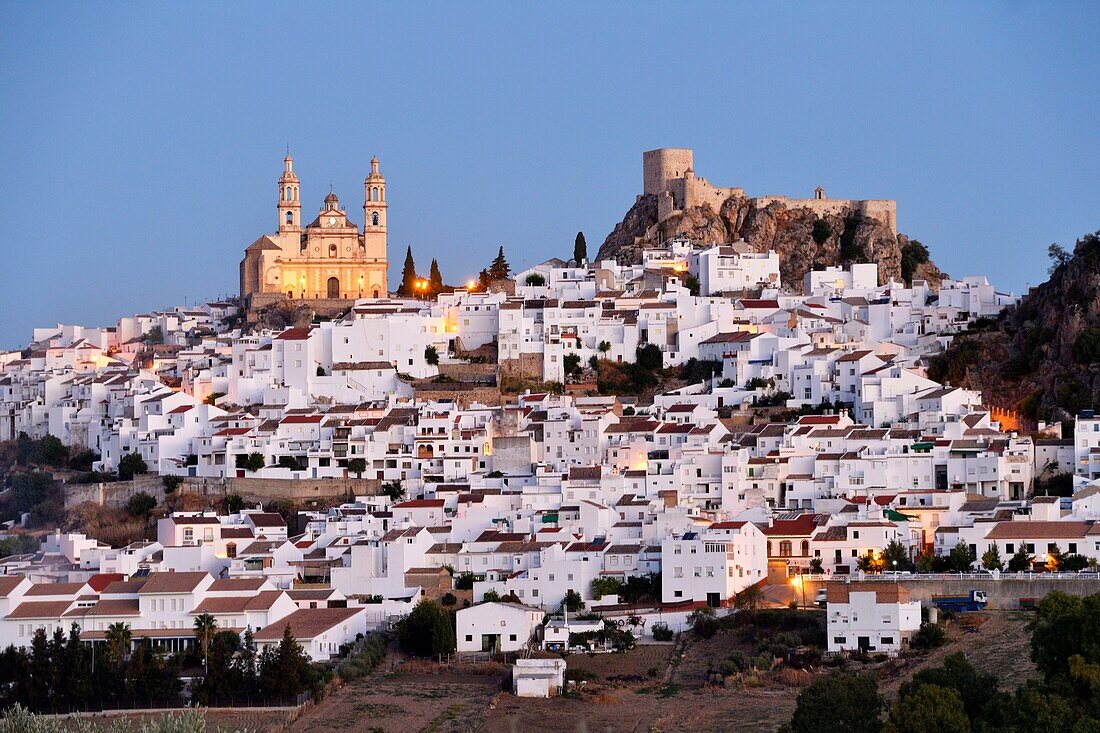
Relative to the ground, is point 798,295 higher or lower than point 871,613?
higher

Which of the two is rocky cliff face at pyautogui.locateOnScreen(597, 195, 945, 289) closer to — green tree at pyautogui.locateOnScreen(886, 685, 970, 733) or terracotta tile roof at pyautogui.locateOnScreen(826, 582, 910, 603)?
terracotta tile roof at pyautogui.locateOnScreen(826, 582, 910, 603)

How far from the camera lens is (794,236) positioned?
240 feet

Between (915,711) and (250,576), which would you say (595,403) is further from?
(915,711)

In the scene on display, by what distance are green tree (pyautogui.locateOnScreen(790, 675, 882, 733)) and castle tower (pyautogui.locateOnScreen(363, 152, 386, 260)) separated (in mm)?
40629

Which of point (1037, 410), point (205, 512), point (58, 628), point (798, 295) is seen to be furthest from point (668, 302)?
point (58, 628)

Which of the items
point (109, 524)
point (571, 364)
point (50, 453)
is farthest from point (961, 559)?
point (50, 453)

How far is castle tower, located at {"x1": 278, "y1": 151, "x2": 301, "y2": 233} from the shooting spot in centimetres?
7188

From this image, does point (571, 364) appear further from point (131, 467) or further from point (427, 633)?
point (427, 633)

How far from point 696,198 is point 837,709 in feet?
145

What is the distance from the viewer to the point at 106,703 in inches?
1491

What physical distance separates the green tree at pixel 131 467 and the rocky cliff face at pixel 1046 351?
20.4 metres

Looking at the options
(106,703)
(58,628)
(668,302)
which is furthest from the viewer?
(668,302)

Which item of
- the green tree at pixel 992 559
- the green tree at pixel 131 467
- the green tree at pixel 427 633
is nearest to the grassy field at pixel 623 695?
the green tree at pixel 427 633

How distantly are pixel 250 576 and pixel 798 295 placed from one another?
87.2 feet
